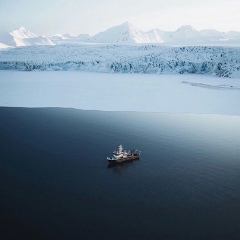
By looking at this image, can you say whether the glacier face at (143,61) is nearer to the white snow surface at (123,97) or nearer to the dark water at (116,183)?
the white snow surface at (123,97)

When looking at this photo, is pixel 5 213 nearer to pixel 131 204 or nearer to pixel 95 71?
pixel 131 204

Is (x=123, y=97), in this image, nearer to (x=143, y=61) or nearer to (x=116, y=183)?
(x=116, y=183)

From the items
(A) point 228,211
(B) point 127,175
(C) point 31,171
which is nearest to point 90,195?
(B) point 127,175

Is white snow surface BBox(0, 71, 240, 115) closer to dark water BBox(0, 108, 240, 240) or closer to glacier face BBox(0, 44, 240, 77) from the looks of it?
dark water BBox(0, 108, 240, 240)

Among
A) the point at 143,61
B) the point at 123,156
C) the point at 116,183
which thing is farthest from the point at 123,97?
the point at 143,61

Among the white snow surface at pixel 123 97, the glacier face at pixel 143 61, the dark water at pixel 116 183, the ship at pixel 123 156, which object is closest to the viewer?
the dark water at pixel 116 183

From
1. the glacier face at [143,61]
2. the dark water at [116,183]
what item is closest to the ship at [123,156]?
the dark water at [116,183]

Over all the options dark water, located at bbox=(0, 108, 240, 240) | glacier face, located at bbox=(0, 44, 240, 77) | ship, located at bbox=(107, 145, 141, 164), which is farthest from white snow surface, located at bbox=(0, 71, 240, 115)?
glacier face, located at bbox=(0, 44, 240, 77)
